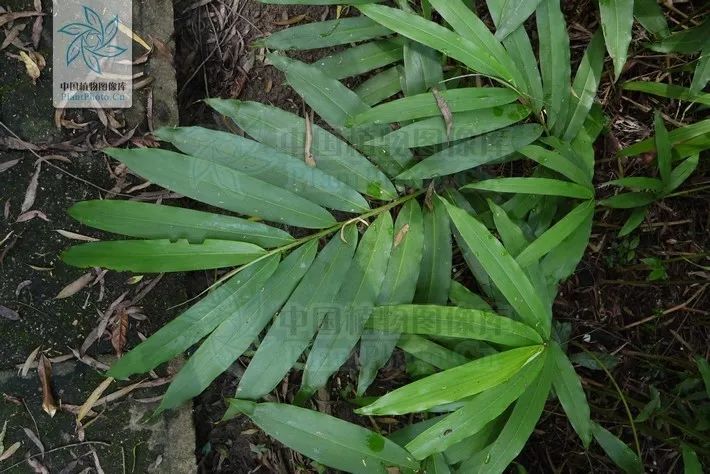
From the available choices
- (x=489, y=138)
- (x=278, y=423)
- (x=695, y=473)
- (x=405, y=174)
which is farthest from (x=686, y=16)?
(x=278, y=423)

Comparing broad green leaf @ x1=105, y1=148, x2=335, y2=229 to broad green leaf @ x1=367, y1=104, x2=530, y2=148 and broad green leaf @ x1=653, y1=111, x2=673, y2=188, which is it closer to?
broad green leaf @ x1=367, y1=104, x2=530, y2=148

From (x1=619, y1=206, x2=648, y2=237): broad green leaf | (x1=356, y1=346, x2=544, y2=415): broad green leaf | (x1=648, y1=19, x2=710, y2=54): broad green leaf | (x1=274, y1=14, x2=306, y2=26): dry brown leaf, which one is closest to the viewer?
(x1=356, y1=346, x2=544, y2=415): broad green leaf

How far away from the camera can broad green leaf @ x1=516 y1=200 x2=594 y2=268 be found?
110 centimetres

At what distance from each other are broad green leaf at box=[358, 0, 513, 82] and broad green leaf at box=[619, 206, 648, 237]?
47cm

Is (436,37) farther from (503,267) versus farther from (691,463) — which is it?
(691,463)

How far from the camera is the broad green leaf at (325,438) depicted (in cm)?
111

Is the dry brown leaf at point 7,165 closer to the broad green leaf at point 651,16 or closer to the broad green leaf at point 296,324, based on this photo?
the broad green leaf at point 296,324

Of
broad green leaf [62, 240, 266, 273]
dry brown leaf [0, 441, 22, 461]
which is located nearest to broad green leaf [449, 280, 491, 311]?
broad green leaf [62, 240, 266, 273]

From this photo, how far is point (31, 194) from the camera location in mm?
1374

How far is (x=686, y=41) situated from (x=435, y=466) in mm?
1037

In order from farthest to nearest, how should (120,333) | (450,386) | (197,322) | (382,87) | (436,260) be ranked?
1. (120,333)
2. (382,87)
3. (436,260)
4. (197,322)
5. (450,386)

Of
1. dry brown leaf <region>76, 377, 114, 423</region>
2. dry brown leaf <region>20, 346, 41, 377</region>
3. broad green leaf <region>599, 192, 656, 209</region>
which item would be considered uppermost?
broad green leaf <region>599, 192, 656, 209</region>

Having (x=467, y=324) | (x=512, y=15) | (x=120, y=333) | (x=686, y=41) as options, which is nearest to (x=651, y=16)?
(x=686, y=41)

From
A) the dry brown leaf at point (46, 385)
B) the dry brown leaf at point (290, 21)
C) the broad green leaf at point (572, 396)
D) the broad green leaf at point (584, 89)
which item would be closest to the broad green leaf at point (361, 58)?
the dry brown leaf at point (290, 21)
